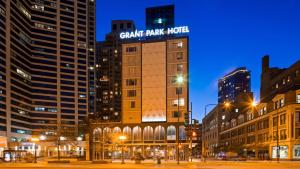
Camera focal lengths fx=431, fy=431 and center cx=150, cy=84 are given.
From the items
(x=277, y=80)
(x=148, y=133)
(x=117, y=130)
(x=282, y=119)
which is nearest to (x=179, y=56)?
(x=148, y=133)

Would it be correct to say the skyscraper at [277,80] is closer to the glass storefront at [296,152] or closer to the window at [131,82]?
the glass storefront at [296,152]

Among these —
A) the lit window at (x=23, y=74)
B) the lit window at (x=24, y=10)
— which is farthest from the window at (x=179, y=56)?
the lit window at (x=24, y=10)

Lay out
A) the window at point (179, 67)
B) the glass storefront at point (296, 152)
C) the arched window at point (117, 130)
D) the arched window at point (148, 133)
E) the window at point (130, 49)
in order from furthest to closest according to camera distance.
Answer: the arched window at point (117, 130), the window at point (130, 49), the arched window at point (148, 133), the window at point (179, 67), the glass storefront at point (296, 152)

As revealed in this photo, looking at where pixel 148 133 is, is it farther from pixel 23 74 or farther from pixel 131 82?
pixel 23 74

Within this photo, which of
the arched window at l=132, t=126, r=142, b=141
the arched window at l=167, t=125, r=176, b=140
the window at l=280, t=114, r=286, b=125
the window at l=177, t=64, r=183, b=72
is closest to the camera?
the window at l=280, t=114, r=286, b=125

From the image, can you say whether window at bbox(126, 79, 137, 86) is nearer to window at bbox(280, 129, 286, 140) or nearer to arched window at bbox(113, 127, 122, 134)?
arched window at bbox(113, 127, 122, 134)

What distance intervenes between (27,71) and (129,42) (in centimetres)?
10230

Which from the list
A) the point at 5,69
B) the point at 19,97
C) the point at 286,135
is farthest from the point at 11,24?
the point at 286,135

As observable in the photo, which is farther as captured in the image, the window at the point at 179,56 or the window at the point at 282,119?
the window at the point at 179,56

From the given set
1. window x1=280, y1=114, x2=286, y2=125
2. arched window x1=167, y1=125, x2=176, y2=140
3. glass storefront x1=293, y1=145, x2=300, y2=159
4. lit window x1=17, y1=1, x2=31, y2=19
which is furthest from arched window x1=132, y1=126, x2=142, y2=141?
lit window x1=17, y1=1, x2=31, y2=19

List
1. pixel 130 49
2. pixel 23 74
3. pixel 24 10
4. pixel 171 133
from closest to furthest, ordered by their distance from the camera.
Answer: pixel 171 133 → pixel 130 49 → pixel 23 74 → pixel 24 10

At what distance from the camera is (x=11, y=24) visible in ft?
600

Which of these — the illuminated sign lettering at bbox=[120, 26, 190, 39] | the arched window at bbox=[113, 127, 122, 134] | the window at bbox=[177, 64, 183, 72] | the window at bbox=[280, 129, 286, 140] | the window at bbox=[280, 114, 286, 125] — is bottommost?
the window at bbox=[280, 129, 286, 140]

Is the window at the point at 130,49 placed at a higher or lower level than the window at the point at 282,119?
higher
